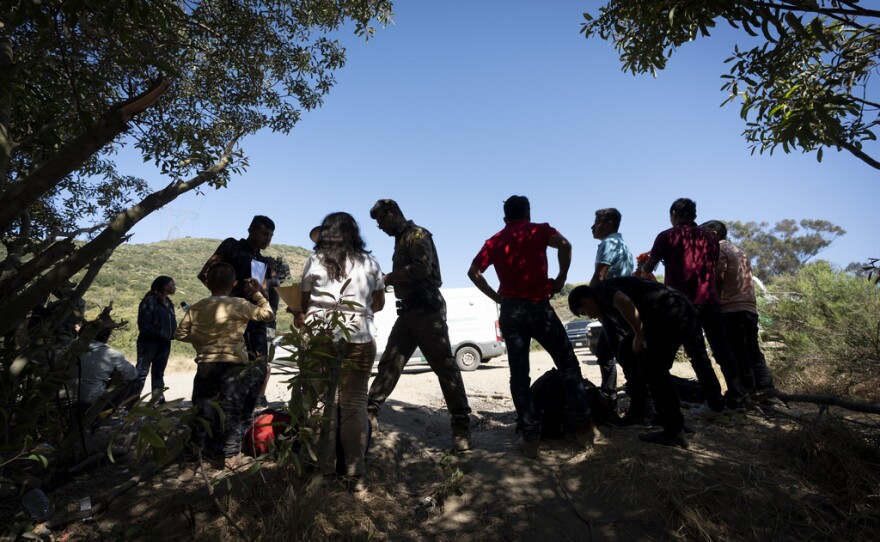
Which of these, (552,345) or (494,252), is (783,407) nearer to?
(552,345)

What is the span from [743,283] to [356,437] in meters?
3.86

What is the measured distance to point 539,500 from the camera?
287 centimetres

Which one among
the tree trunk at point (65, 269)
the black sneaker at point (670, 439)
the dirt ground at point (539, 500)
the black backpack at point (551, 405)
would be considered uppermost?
the tree trunk at point (65, 269)

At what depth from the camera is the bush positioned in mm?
5625

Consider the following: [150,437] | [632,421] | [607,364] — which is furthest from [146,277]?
[150,437]

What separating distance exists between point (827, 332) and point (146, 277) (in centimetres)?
4242

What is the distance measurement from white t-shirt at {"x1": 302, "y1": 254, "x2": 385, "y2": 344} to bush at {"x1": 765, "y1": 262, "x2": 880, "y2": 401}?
520cm

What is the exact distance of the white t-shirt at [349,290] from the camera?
9.71 ft

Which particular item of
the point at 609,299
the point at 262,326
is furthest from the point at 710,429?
the point at 262,326

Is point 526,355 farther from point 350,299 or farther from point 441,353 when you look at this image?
point 350,299

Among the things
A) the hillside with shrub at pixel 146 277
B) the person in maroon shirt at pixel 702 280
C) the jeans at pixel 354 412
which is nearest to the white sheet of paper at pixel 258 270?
the jeans at pixel 354 412

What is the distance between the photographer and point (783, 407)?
4.58 meters

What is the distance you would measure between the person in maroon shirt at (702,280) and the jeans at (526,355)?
4.39 feet

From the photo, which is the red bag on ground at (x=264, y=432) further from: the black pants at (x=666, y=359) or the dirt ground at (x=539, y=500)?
the black pants at (x=666, y=359)
